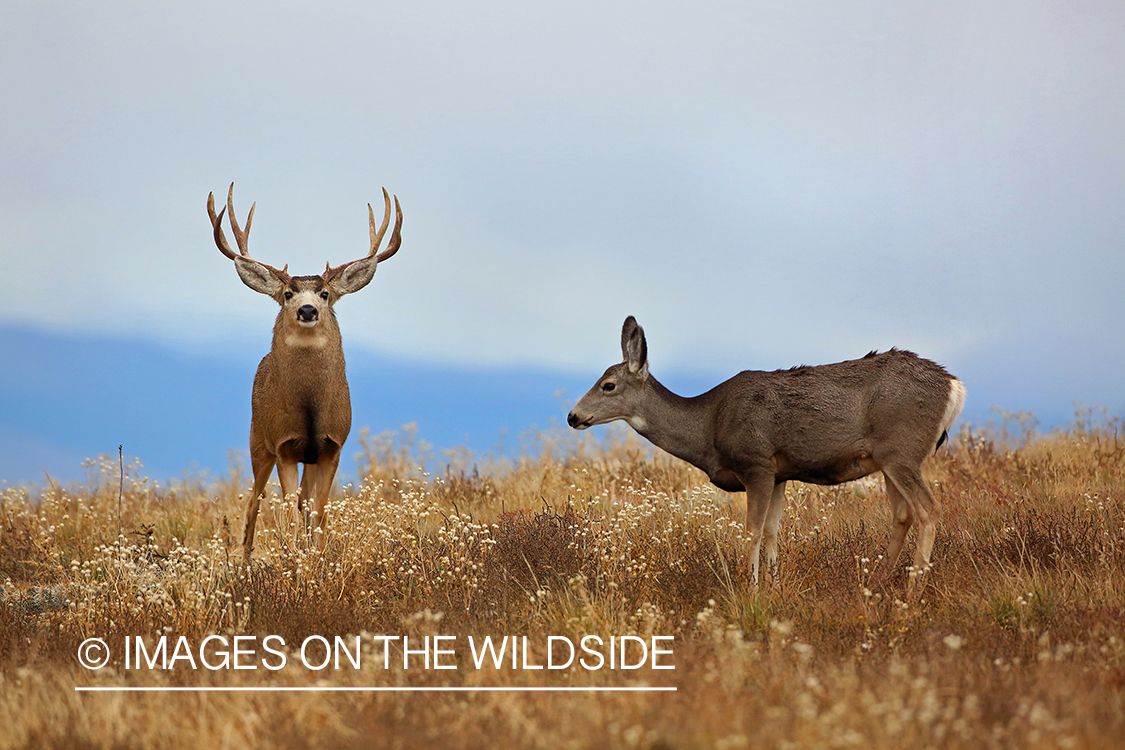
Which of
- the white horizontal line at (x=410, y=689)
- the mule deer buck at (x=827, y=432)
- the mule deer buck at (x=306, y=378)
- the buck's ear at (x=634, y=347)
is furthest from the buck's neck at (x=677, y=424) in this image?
the white horizontal line at (x=410, y=689)

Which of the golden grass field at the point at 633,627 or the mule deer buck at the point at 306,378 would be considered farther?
the mule deer buck at the point at 306,378

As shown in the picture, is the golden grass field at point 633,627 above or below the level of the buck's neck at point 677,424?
below

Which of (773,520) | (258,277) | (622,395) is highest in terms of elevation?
(258,277)

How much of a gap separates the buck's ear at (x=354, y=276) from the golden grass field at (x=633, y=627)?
2275 mm

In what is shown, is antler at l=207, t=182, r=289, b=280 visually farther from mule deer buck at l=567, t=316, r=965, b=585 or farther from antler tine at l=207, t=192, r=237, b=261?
mule deer buck at l=567, t=316, r=965, b=585

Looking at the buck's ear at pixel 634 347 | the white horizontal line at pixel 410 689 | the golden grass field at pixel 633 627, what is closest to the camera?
the golden grass field at pixel 633 627

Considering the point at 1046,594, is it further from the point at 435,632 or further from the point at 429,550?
the point at 429,550

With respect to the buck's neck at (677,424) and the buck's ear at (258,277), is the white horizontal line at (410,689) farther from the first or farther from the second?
the buck's ear at (258,277)

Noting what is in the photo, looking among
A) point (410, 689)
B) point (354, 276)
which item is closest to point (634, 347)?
point (354, 276)

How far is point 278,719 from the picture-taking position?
16.6 ft

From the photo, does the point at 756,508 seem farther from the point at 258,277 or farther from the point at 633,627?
the point at 258,277

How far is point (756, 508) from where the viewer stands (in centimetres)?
860

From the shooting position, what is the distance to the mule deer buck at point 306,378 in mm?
10492

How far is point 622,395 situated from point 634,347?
1.55 ft
